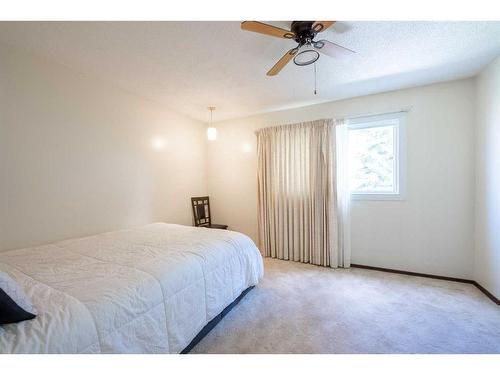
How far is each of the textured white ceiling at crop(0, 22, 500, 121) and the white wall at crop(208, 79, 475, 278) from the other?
22 cm

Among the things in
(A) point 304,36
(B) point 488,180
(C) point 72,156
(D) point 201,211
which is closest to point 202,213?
(D) point 201,211

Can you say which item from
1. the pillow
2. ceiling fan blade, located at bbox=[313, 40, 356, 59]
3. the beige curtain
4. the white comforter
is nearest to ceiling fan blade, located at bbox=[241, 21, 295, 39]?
ceiling fan blade, located at bbox=[313, 40, 356, 59]

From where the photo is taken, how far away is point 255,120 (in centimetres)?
383

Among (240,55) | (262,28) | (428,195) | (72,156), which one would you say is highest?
(240,55)

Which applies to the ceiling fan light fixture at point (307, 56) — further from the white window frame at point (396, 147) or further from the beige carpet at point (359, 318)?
the beige carpet at point (359, 318)

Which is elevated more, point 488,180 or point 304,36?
point 304,36

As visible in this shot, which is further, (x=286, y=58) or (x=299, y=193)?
(x=299, y=193)

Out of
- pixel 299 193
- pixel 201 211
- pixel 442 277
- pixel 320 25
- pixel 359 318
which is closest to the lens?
pixel 320 25

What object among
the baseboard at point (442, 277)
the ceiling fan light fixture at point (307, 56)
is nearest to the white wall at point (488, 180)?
the baseboard at point (442, 277)

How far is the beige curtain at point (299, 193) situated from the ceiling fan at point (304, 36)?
1568 millimetres

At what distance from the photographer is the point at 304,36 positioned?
59.8 inches

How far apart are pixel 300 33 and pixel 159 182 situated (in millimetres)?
2724

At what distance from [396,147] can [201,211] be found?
3.24 metres

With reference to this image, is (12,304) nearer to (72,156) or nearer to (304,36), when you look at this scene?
(72,156)
